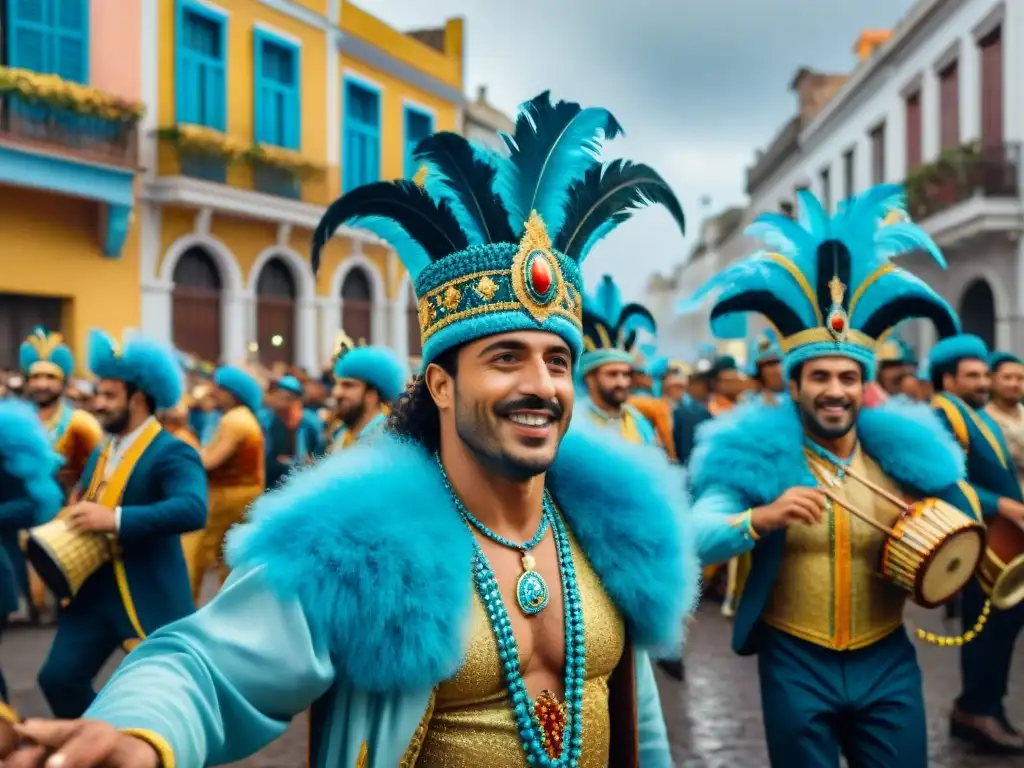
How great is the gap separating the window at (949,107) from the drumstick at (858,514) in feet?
52.9

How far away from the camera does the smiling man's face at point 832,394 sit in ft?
11.9

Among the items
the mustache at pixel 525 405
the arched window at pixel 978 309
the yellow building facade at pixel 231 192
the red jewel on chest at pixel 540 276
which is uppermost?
the yellow building facade at pixel 231 192

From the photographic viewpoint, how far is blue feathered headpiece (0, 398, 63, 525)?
524 cm

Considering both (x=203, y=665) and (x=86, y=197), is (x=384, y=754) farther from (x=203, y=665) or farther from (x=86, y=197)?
(x=86, y=197)

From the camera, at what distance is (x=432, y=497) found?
7.13 feet

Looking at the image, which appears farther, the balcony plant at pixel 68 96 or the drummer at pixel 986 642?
the balcony plant at pixel 68 96

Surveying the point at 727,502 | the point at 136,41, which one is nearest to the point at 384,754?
the point at 727,502

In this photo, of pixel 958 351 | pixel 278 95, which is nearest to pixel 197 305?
pixel 278 95

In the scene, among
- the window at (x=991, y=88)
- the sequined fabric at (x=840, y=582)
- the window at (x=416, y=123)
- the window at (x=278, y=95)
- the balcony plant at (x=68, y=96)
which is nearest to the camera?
the sequined fabric at (x=840, y=582)

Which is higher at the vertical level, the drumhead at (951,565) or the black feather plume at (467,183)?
the black feather plume at (467,183)

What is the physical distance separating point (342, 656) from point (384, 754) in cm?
22

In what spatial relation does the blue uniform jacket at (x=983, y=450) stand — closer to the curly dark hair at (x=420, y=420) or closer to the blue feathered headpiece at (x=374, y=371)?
the blue feathered headpiece at (x=374, y=371)

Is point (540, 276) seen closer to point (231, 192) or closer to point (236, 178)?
point (231, 192)

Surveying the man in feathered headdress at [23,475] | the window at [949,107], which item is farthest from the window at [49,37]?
the window at [949,107]
